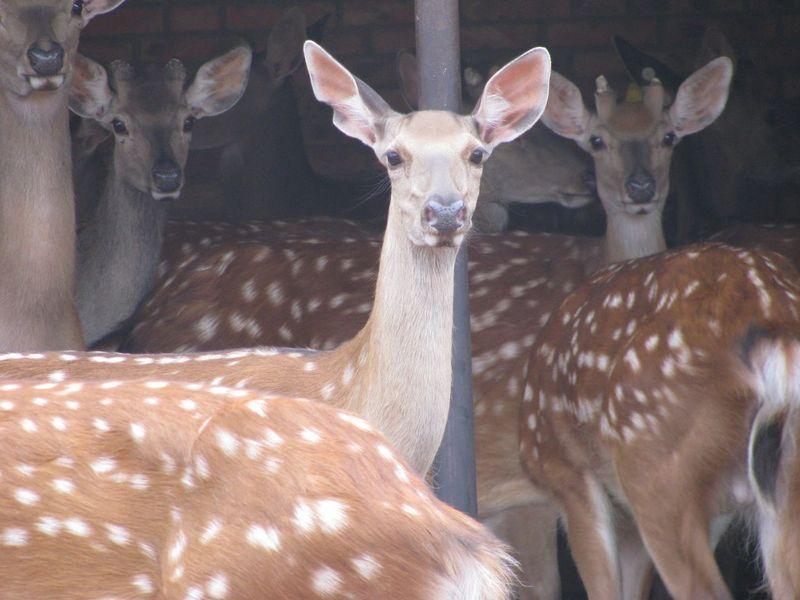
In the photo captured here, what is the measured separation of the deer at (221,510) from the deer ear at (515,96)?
4.28ft

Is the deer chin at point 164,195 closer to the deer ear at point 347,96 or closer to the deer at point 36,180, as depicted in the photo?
the deer at point 36,180

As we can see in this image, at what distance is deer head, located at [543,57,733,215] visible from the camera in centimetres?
481

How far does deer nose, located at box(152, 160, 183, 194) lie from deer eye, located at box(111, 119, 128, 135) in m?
0.21

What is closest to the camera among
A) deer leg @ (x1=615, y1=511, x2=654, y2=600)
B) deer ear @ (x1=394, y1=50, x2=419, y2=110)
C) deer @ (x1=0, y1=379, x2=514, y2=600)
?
deer @ (x1=0, y1=379, x2=514, y2=600)

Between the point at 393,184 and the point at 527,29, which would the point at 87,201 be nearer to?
the point at 527,29

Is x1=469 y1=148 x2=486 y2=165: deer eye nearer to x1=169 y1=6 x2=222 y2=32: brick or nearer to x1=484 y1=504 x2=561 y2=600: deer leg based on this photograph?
x1=484 y1=504 x2=561 y2=600: deer leg

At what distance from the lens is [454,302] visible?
143 inches

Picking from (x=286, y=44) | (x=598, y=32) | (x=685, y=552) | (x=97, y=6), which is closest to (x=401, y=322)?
(x=685, y=552)

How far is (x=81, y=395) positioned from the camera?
8.47 ft

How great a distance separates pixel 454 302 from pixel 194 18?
9.37ft

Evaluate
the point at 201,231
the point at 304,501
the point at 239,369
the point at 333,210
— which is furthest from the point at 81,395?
the point at 333,210

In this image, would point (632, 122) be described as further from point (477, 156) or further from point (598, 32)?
point (477, 156)

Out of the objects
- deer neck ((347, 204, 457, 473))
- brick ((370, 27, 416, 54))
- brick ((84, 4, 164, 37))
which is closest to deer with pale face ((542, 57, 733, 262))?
brick ((370, 27, 416, 54))

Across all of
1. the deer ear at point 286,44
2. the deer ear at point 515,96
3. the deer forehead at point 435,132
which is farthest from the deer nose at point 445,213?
the deer ear at point 286,44
